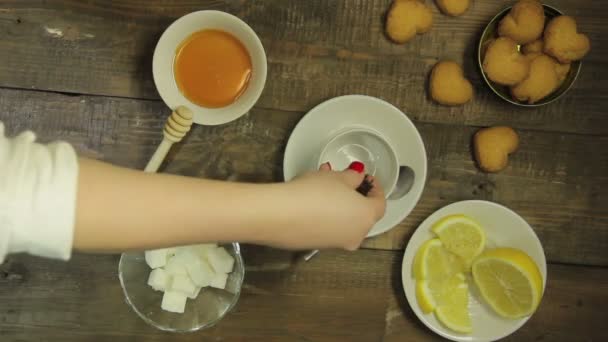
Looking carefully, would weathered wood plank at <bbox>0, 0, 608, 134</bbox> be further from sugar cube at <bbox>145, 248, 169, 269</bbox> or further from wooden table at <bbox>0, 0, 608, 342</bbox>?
sugar cube at <bbox>145, 248, 169, 269</bbox>

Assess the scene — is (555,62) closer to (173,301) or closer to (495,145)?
(495,145)

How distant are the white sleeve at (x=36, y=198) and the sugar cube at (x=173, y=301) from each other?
38 centimetres

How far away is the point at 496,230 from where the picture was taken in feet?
3.09

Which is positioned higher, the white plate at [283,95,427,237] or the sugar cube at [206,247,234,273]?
the white plate at [283,95,427,237]

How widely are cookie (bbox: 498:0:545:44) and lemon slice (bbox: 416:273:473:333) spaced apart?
0.40 meters

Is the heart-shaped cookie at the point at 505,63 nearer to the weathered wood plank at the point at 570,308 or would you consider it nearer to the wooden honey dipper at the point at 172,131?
the weathered wood plank at the point at 570,308

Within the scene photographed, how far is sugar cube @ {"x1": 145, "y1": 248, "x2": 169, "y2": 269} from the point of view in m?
0.86

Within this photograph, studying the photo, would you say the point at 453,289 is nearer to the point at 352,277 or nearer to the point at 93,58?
the point at 352,277

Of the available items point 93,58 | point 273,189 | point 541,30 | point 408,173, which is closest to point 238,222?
point 273,189

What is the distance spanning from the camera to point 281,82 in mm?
939

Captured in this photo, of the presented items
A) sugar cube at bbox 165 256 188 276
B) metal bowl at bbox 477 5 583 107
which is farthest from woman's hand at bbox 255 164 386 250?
metal bowl at bbox 477 5 583 107

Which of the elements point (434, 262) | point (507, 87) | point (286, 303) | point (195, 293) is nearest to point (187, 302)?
point (195, 293)

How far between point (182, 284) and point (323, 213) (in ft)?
1.08

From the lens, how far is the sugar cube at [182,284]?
2.84 ft
